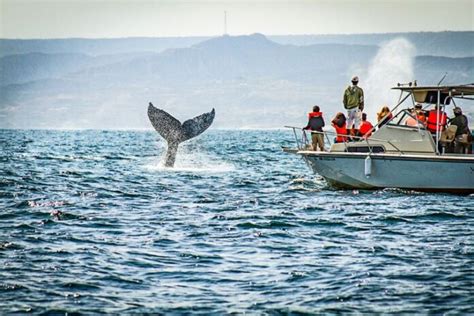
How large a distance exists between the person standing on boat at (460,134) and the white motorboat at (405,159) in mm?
161

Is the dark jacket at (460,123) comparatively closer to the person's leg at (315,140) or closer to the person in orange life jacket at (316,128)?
the person in orange life jacket at (316,128)

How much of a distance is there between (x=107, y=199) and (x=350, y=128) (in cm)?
597

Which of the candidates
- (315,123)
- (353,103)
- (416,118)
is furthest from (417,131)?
Result: (315,123)

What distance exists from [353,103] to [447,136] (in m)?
2.72

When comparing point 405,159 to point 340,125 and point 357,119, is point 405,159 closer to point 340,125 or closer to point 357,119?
point 340,125

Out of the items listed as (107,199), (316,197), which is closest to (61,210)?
(107,199)

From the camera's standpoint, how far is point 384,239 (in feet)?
48.1

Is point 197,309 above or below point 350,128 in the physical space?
below

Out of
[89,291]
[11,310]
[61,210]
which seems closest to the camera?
[11,310]

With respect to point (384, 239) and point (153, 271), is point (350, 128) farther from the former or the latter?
point (153, 271)

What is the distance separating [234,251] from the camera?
1354cm

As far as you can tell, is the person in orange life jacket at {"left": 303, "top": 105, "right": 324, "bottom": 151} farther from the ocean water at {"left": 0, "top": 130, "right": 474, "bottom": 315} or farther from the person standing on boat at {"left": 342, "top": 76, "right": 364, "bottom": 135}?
the ocean water at {"left": 0, "top": 130, "right": 474, "bottom": 315}

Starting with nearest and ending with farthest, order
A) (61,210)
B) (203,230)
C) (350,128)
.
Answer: (203,230), (61,210), (350,128)

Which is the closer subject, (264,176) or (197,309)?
(197,309)
